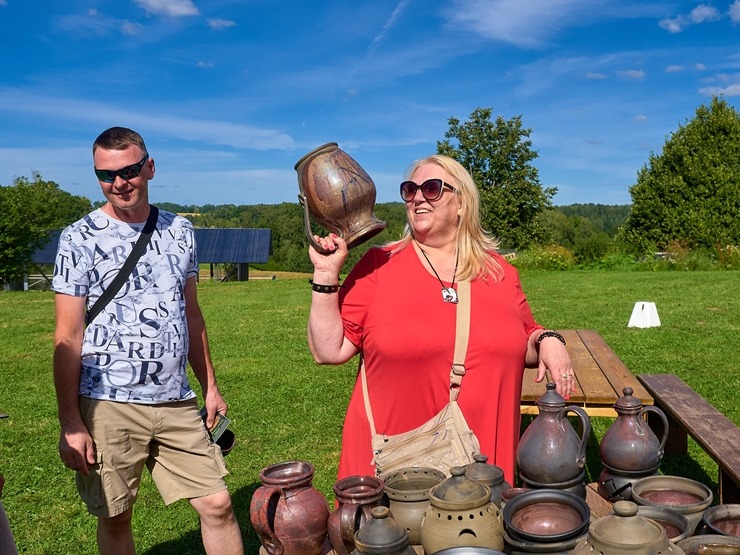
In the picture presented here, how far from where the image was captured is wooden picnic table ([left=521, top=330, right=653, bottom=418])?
4.51 m

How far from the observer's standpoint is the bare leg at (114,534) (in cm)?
318

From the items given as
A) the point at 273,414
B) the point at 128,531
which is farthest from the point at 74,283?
the point at 273,414

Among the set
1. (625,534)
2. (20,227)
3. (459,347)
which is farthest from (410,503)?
(20,227)

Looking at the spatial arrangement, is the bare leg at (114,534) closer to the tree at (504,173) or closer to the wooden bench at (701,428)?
the wooden bench at (701,428)

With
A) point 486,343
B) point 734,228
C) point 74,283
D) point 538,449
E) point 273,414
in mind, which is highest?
point 734,228

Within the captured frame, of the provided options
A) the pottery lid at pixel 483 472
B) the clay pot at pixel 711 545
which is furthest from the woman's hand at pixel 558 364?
the clay pot at pixel 711 545

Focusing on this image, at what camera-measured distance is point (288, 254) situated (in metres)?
87.5

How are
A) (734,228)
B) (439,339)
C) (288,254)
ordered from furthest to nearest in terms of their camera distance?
(288,254), (734,228), (439,339)

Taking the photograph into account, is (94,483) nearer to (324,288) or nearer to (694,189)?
(324,288)

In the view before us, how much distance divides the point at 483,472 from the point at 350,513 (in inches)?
17.1

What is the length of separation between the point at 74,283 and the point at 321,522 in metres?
1.46

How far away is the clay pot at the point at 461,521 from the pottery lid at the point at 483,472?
261 millimetres

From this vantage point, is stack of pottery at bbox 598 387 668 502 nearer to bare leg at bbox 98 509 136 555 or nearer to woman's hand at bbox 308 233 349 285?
woman's hand at bbox 308 233 349 285

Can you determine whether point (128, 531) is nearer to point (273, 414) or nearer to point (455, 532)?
point (455, 532)
